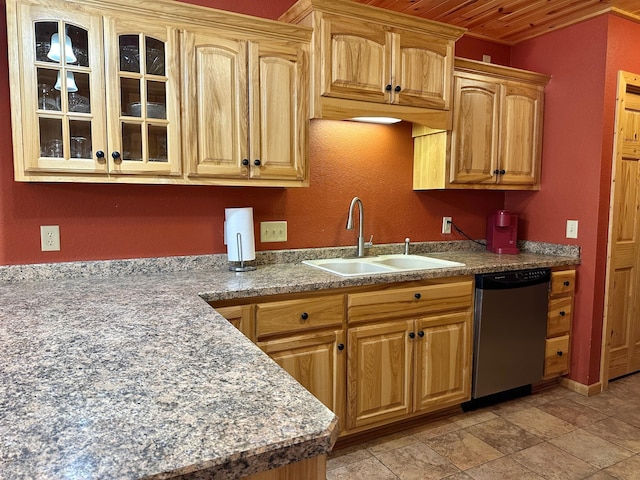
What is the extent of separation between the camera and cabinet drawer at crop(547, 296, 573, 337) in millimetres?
2900

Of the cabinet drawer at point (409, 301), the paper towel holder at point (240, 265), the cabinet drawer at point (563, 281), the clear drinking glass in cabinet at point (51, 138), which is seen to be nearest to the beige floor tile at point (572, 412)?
the cabinet drawer at point (563, 281)

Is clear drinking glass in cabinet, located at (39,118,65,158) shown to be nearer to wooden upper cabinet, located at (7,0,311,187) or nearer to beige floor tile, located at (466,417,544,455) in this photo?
wooden upper cabinet, located at (7,0,311,187)

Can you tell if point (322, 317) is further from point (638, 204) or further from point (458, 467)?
point (638, 204)

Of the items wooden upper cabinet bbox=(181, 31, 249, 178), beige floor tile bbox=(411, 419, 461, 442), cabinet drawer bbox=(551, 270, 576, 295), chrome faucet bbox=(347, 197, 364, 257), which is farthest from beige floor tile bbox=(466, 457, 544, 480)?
wooden upper cabinet bbox=(181, 31, 249, 178)

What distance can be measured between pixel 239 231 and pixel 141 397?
147 cm

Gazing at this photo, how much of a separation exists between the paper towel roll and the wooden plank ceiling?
1.49 m

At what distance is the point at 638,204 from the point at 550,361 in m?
1.23

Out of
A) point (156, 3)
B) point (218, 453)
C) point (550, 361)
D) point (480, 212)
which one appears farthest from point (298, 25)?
point (550, 361)

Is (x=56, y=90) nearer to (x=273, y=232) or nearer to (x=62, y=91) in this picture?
(x=62, y=91)

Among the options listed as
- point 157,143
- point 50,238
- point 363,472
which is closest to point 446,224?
point 363,472

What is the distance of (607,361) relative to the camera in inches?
120

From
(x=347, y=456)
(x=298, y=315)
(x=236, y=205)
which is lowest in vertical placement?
(x=347, y=456)

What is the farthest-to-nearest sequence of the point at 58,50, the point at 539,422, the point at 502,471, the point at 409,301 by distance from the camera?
the point at 539,422 → the point at 409,301 → the point at 502,471 → the point at 58,50

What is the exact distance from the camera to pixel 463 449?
230 cm
